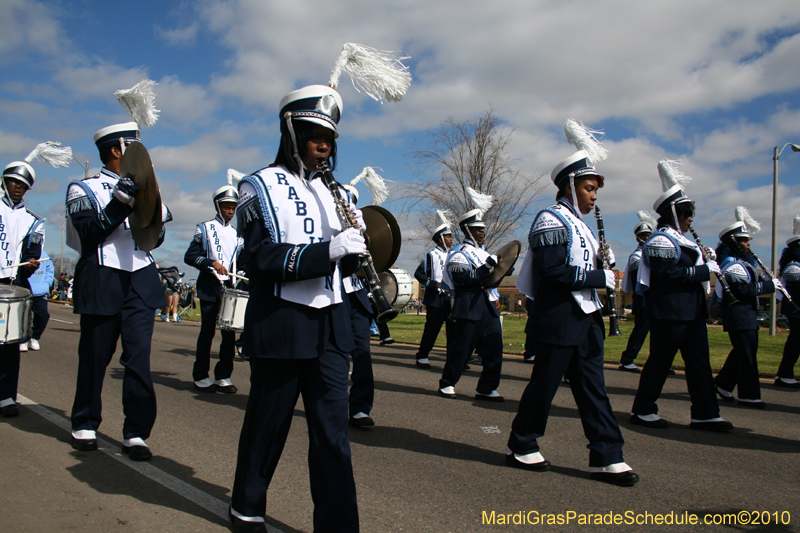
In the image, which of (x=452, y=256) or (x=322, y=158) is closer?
(x=322, y=158)

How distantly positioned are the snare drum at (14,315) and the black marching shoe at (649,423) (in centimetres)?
561

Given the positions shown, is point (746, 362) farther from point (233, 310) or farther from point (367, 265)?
point (233, 310)

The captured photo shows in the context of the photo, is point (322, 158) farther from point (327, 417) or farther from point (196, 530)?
point (196, 530)

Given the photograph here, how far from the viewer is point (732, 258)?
7.05 meters

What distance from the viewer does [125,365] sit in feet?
13.3

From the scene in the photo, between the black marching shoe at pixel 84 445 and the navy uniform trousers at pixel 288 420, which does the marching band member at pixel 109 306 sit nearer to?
the black marching shoe at pixel 84 445

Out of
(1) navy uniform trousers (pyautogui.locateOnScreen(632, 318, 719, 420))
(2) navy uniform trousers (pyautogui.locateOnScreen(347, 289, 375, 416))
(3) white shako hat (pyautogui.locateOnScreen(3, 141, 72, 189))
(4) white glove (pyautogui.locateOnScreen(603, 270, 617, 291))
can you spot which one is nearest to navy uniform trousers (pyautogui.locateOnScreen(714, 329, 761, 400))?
(1) navy uniform trousers (pyautogui.locateOnScreen(632, 318, 719, 420))

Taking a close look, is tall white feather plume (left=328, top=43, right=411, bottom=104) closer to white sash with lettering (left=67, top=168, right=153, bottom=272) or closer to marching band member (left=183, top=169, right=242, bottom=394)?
white sash with lettering (left=67, top=168, right=153, bottom=272)

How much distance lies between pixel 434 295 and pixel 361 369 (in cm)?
495

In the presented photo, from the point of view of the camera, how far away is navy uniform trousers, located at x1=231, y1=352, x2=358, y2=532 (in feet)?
8.41

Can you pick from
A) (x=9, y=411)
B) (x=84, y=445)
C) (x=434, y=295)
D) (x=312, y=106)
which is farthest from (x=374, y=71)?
(x=434, y=295)

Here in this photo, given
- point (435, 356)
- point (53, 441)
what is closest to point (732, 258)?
point (435, 356)

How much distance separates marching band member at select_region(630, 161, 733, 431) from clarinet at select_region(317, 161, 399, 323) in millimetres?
3680

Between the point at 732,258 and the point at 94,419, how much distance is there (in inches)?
278
